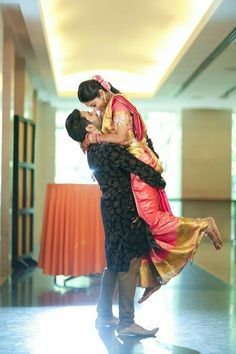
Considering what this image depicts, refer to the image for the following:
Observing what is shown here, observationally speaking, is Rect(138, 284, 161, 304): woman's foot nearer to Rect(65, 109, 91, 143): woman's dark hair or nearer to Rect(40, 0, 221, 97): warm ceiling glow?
Rect(65, 109, 91, 143): woman's dark hair

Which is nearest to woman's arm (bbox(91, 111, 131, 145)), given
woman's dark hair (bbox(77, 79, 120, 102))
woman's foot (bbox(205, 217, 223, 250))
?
woman's dark hair (bbox(77, 79, 120, 102))

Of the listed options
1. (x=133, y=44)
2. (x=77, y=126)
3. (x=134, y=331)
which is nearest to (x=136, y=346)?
(x=134, y=331)

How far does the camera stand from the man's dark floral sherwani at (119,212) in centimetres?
317

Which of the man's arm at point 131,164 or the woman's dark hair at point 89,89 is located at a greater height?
the woman's dark hair at point 89,89

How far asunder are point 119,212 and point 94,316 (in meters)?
0.93

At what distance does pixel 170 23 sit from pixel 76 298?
151 inches

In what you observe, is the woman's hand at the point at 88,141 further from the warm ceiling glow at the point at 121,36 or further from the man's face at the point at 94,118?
the warm ceiling glow at the point at 121,36

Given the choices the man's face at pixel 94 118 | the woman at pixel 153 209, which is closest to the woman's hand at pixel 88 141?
the woman at pixel 153 209

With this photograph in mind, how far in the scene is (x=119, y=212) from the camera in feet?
10.5

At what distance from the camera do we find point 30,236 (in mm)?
7191

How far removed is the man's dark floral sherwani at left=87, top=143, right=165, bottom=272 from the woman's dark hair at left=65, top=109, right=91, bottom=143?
103 millimetres

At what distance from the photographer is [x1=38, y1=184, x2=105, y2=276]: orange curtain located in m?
5.07

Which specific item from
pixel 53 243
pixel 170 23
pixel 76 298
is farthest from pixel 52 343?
pixel 170 23

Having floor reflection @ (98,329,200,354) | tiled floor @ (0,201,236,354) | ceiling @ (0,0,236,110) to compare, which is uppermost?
ceiling @ (0,0,236,110)
